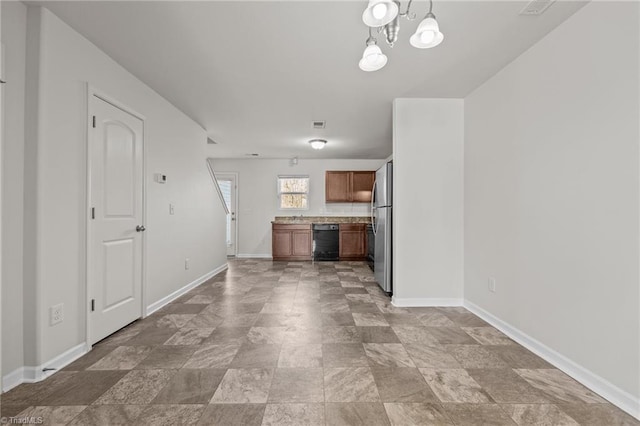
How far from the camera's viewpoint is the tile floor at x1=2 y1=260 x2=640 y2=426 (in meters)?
1.46

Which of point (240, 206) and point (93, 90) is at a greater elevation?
point (93, 90)

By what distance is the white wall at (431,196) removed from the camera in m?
3.21

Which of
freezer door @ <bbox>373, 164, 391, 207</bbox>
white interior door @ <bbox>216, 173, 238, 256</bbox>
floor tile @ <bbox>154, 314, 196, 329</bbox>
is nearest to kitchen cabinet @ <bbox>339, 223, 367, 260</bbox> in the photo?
freezer door @ <bbox>373, 164, 391, 207</bbox>

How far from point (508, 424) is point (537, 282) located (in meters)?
1.14

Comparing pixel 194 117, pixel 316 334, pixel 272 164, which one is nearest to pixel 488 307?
pixel 316 334

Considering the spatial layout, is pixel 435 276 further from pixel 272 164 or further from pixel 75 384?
pixel 272 164

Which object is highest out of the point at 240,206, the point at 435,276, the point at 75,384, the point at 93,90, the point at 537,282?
the point at 93,90

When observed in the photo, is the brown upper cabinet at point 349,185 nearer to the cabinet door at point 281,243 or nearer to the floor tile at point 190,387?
the cabinet door at point 281,243

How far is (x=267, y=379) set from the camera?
69.8 inches

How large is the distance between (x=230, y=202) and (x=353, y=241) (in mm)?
3102

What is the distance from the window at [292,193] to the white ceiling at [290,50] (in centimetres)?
316

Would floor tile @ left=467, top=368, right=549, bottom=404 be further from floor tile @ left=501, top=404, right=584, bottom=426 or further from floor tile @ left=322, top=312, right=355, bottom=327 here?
floor tile @ left=322, top=312, right=355, bottom=327

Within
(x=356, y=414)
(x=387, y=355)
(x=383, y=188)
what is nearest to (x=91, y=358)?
(x=356, y=414)

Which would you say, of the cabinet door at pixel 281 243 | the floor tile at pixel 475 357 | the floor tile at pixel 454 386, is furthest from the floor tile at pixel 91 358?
the cabinet door at pixel 281 243
